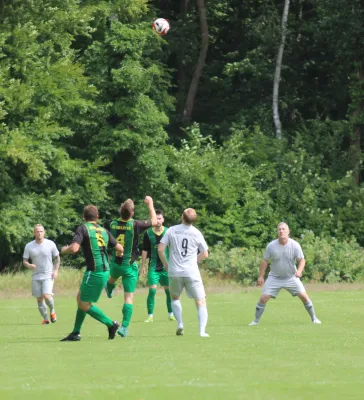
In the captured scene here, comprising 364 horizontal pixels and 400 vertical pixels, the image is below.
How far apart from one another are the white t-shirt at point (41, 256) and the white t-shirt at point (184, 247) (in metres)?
4.86

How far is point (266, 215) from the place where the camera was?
157ft

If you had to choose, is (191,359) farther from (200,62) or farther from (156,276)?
(200,62)

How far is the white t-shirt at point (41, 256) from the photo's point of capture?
868 inches

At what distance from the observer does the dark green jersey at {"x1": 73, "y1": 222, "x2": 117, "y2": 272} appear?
1666 centimetres

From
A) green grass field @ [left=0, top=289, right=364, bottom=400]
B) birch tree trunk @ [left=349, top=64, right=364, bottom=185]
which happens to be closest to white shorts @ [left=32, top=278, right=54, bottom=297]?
green grass field @ [left=0, top=289, right=364, bottom=400]

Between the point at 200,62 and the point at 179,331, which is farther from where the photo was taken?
the point at 200,62

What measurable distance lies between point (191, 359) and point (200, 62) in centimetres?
3791

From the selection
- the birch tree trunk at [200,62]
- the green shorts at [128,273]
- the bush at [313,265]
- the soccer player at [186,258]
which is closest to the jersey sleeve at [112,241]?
the soccer player at [186,258]

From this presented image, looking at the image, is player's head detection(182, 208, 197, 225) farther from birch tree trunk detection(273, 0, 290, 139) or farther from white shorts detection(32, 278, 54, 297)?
birch tree trunk detection(273, 0, 290, 139)

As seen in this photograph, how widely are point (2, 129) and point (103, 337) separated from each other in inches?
919

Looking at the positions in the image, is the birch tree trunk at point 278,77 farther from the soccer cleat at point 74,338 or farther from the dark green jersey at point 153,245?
the soccer cleat at point 74,338

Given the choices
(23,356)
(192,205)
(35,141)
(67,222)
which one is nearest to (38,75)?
(35,141)

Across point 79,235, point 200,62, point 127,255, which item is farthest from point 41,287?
point 200,62

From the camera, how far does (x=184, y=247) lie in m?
17.6
